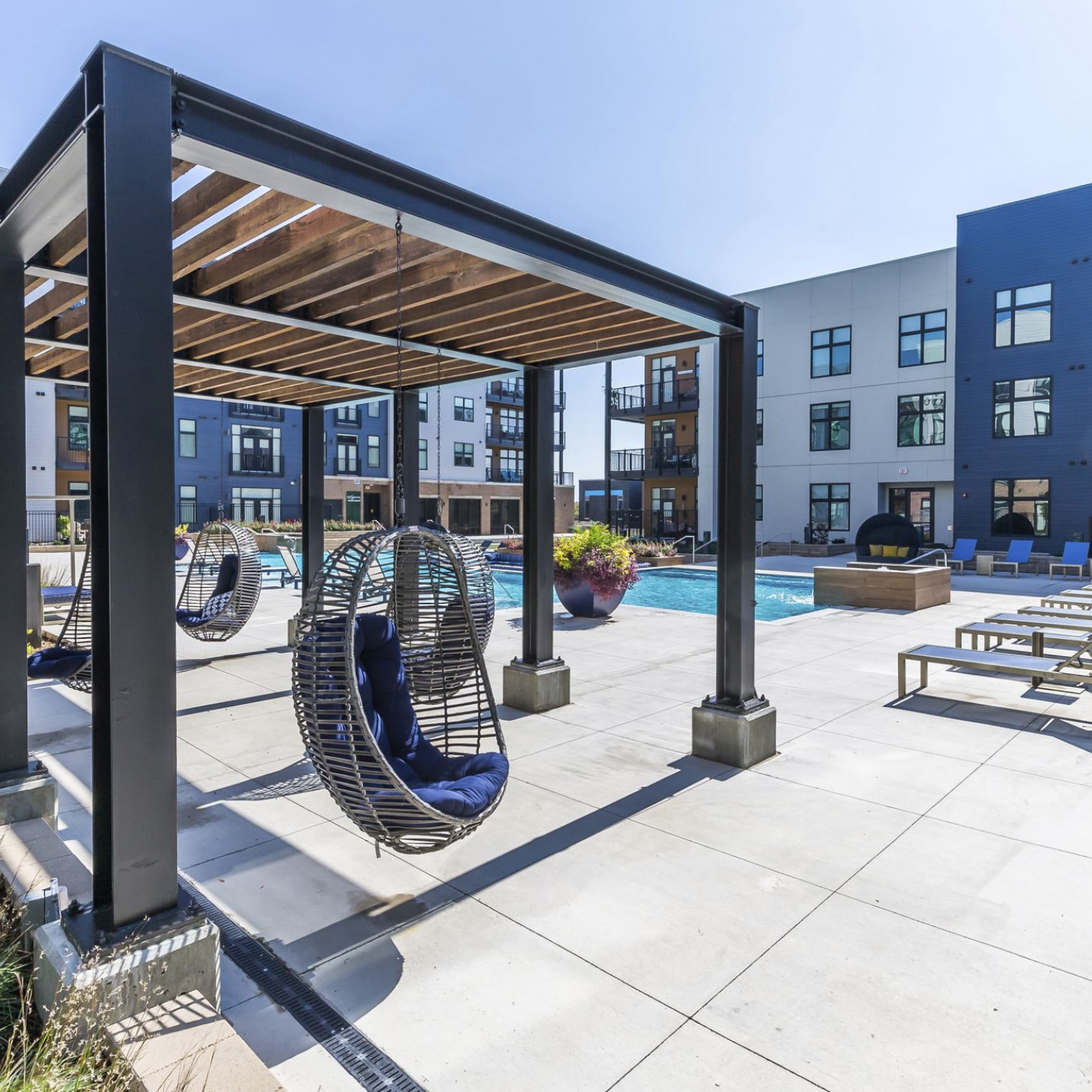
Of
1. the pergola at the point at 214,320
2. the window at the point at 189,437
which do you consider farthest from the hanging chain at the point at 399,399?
the window at the point at 189,437

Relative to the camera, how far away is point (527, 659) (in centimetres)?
630

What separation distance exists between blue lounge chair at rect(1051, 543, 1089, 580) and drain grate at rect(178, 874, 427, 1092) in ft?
68.1

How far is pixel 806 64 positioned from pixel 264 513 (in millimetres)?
31584

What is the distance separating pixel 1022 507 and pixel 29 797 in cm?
2573

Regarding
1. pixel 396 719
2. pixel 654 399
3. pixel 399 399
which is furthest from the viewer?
pixel 654 399

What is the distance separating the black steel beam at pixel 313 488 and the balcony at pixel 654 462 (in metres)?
23.7

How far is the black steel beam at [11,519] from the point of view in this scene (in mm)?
3674

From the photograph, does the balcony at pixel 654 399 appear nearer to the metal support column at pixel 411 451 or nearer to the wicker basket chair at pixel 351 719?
the metal support column at pixel 411 451

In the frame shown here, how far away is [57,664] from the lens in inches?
199

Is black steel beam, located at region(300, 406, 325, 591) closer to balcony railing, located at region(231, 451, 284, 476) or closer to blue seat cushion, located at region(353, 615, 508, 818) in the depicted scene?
blue seat cushion, located at region(353, 615, 508, 818)

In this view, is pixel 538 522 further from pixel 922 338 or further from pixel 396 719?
pixel 922 338

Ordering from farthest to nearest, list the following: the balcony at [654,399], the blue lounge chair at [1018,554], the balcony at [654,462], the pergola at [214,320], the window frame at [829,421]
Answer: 1. the balcony at [654,399]
2. the balcony at [654,462]
3. the window frame at [829,421]
4. the blue lounge chair at [1018,554]
5. the pergola at [214,320]

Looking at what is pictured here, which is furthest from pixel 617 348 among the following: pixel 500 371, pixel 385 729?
pixel 385 729

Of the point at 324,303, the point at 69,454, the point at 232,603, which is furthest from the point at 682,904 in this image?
the point at 69,454
